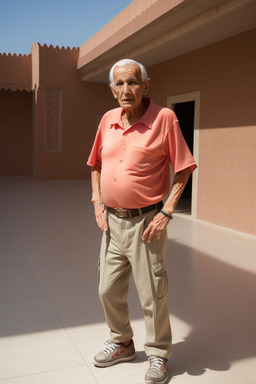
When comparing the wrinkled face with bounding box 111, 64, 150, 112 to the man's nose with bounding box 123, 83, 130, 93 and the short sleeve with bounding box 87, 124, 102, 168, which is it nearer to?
the man's nose with bounding box 123, 83, 130, 93

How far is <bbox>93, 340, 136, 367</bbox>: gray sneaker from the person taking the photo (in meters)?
2.43

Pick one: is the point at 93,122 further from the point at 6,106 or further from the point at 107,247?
the point at 107,247

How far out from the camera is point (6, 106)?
45.7 ft

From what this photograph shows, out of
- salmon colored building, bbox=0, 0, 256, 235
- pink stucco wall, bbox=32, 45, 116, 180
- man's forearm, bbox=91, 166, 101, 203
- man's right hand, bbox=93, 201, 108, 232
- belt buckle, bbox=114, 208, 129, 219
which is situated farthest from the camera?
pink stucco wall, bbox=32, 45, 116, 180

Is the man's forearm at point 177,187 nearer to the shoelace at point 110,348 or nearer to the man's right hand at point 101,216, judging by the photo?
the man's right hand at point 101,216

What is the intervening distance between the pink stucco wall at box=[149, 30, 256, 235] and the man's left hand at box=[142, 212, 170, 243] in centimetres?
414

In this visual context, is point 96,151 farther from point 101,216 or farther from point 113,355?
point 113,355

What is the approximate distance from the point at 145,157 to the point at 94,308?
1532 mm

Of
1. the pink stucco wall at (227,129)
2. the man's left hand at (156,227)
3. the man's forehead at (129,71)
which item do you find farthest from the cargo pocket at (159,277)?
the pink stucco wall at (227,129)

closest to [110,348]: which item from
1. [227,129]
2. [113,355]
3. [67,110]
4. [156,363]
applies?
[113,355]

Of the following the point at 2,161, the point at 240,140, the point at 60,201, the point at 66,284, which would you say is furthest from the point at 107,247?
the point at 2,161

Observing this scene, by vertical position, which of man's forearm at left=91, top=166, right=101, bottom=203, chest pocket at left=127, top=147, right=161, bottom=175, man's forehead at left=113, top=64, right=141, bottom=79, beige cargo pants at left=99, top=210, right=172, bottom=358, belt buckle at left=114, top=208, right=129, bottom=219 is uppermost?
man's forehead at left=113, top=64, right=141, bottom=79

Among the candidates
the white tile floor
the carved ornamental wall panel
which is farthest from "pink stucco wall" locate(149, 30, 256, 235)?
the carved ornamental wall panel

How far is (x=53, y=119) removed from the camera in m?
12.2
